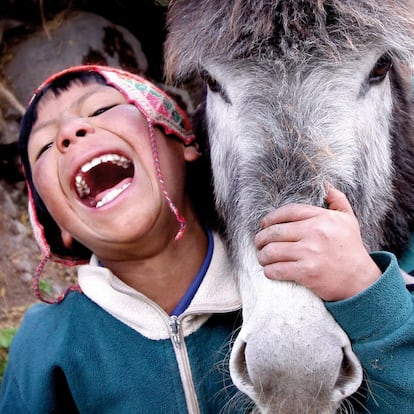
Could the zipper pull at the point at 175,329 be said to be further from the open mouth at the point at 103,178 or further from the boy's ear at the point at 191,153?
the boy's ear at the point at 191,153

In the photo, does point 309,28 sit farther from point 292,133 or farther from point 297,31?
point 292,133

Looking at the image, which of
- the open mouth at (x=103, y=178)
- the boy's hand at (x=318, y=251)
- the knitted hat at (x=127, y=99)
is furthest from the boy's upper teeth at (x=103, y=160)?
the boy's hand at (x=318, y=251)

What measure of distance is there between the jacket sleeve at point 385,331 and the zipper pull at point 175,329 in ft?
2.13

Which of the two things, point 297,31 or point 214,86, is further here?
point 214,86

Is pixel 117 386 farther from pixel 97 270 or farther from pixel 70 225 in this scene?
pixel 70 225

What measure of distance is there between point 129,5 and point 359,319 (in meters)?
3.99

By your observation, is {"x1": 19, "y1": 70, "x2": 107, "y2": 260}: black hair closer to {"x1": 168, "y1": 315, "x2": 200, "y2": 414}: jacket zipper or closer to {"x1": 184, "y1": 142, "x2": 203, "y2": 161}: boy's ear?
{"x1": 184, "y1": 142, "x2": 203, "y2": 161}: boy's ear

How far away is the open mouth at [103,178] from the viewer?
1797 mm

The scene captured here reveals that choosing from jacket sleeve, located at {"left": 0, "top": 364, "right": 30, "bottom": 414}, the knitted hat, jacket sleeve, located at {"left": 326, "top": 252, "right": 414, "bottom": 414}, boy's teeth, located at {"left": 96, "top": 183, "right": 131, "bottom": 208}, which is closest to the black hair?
the knitted hat

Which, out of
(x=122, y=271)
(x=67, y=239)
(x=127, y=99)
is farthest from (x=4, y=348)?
(x=127, y=99)

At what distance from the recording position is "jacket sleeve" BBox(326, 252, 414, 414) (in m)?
1.35

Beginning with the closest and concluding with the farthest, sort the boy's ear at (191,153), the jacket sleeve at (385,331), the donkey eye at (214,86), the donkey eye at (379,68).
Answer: the jacket sleeve at (385,331), the donkey eye at (379,68), the donkey eye at (214,86), the boy's ear at (191,153)

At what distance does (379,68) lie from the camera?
1.68 meters

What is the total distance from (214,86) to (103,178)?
0.56 m
